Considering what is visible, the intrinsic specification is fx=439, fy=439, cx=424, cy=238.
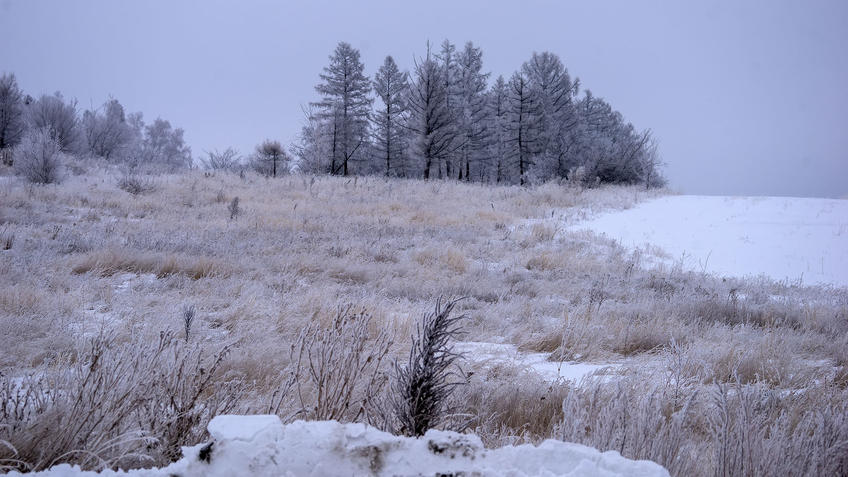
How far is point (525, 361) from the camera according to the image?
12.4 ft

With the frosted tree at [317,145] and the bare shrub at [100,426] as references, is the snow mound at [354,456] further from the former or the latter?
the frosted tree at [317,145]

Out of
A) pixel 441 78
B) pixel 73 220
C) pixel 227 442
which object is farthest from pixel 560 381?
pixel 441 78

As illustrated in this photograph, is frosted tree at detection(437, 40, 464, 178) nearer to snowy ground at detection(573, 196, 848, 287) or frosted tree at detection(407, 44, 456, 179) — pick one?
frosted tree at detection(407, 44, 456, 179)

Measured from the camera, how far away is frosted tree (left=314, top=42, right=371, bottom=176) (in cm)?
2817

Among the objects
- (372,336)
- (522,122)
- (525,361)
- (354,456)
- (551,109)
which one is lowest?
(525,361)

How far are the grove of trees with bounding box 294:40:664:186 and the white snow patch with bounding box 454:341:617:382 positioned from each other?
727 inches

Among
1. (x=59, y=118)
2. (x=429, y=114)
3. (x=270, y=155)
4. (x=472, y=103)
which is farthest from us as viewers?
(x=472, y=103)

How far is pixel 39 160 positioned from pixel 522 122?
24017mm

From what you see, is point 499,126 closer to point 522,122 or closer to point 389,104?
point 522,122

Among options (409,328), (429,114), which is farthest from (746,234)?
(429,114)

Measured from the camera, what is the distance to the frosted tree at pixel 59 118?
2136 cm

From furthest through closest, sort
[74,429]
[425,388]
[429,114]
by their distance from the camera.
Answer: [429,114] < [425,388] < [74,429]

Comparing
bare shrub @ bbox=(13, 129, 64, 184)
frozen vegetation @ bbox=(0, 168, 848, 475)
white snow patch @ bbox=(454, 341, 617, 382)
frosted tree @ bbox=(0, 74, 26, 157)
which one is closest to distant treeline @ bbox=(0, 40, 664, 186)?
frosted tree @ bbox=(0, 74, 26, 157)

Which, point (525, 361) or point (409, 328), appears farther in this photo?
point (409, 328)
